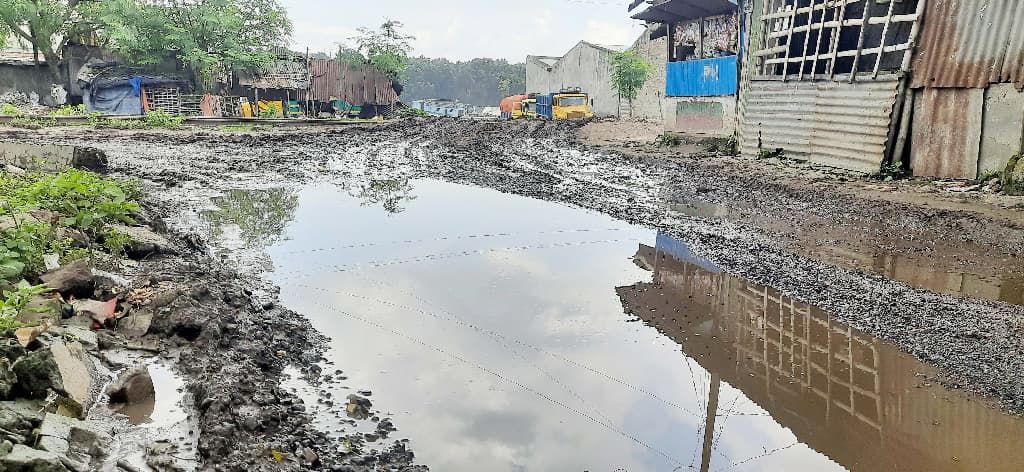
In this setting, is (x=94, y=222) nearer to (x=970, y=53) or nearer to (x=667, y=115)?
(x=970, y=53)

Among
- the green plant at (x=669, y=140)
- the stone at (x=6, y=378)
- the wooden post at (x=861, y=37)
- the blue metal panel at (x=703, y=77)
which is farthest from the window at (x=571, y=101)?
the stone at (x=6, y=378)

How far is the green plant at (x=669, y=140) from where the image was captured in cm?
2000

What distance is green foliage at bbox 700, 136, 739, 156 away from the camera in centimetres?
1754

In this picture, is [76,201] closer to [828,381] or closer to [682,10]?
[828,381]

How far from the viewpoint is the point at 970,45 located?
10852mm

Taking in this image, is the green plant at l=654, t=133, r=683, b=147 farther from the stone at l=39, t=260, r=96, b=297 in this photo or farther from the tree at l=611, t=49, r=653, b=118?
the stone at l=39, t=260, r=96, b=297

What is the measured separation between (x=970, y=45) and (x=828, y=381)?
936cm

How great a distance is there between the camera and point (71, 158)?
468 inches

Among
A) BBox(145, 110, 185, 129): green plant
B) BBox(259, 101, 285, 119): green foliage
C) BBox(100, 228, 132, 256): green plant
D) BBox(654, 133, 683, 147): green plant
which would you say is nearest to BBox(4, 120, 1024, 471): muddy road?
BBox(100, 228, 132, 256): green plant

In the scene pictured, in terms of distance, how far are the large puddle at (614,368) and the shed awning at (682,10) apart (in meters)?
13.2

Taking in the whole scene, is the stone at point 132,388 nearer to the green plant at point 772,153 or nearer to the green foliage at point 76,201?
the green foliage at point 76,201

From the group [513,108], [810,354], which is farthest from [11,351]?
[513,108]

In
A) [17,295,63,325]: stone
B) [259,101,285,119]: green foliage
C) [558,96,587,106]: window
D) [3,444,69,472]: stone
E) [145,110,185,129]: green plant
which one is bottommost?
[3,444,69,472]: stone

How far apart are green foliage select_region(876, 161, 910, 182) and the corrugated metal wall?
7.8 inches
